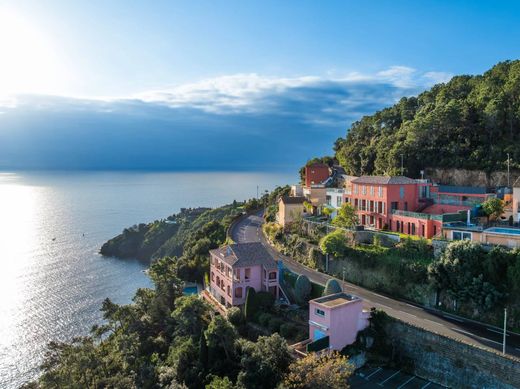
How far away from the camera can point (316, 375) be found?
2397 centimetres

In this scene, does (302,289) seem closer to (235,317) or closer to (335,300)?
(335,300)

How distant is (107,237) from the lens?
363 feet

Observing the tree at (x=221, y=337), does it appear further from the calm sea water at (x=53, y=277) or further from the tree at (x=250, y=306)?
the calm sea water at (x=53, y=277)

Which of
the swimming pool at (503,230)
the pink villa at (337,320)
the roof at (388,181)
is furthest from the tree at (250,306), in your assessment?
the swimming pool at (503,230)

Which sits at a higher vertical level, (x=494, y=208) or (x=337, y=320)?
(x=494, y=208)

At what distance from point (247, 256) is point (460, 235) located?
19.6 metres

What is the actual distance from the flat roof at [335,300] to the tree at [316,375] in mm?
4895

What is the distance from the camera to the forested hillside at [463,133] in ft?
178

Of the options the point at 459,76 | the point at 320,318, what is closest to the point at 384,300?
the point at 320,318

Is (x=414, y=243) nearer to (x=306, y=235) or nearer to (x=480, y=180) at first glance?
(x=306, y=235)

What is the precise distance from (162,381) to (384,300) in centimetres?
1953

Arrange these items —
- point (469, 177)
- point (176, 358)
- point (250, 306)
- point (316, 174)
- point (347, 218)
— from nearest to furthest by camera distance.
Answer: point (176, 358) → point (250, 306) → point (347, 218) → point (469, 177) → point (316, 174)

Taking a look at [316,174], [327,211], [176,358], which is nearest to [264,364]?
[176,358]

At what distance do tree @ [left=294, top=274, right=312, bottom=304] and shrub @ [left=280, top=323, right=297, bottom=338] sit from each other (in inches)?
175
